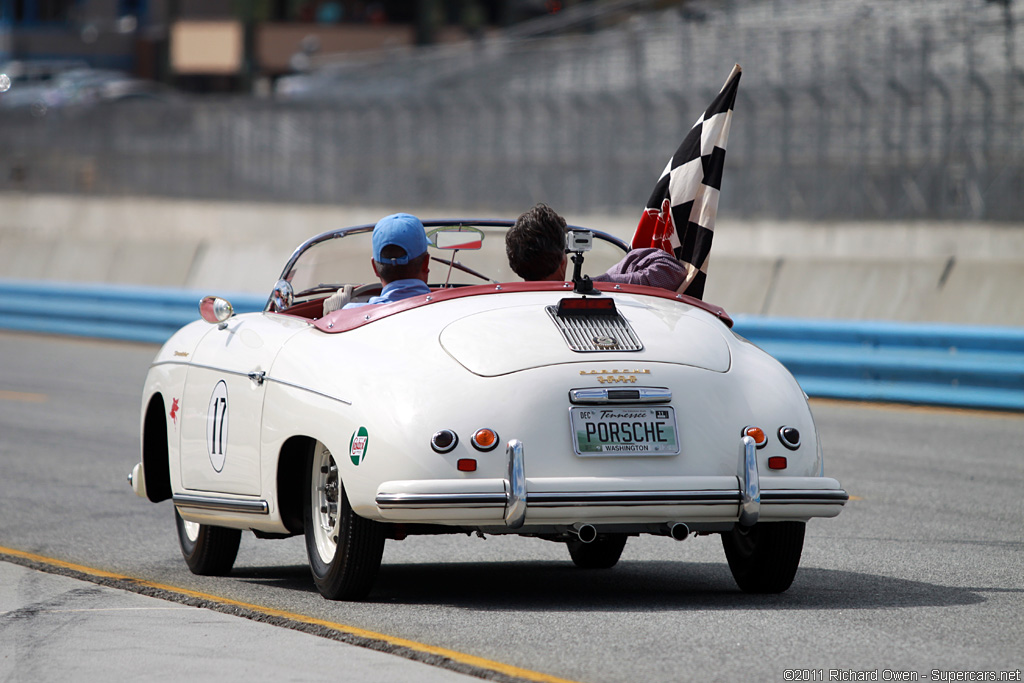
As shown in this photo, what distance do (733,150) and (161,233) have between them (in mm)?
11583

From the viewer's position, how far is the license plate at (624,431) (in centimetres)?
557

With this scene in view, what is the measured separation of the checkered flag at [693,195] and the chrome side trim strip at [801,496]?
5.95ft

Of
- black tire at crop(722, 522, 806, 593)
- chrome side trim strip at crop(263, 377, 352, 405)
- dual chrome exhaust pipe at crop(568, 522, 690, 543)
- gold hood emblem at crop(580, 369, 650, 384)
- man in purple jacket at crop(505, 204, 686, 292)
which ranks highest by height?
man in purple jacket at crop(505, 204, 686, 292)

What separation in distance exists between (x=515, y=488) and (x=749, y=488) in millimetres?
833

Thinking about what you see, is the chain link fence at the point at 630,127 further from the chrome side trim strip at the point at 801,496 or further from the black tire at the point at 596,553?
the chrome side trim strip at the point at 801,496

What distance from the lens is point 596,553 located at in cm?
702

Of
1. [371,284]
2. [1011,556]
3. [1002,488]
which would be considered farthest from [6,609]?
[1002,488]

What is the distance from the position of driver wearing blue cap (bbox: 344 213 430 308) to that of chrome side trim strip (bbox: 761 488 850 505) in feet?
5.23

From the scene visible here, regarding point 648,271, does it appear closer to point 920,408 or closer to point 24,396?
point 920,408

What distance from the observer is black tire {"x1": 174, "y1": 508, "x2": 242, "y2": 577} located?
271 inches

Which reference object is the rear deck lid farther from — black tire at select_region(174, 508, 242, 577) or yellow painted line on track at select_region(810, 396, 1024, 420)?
yellow painted line on track at select_region(810, 396, 1024, 420)

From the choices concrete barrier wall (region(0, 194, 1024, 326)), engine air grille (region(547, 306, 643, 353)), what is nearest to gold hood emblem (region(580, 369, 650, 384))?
engine air grille (region(547, 306, 643, 353))

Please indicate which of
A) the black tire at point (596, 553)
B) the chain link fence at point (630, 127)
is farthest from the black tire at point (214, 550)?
the chain link fence at point (630, 127)

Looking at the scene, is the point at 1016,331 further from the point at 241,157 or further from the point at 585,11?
the point at 585,11
